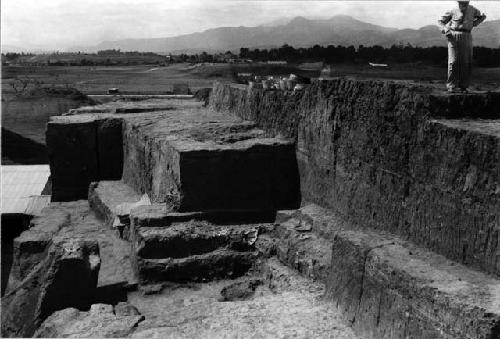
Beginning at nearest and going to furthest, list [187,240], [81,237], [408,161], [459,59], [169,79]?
1. [408,161]
2. [459,59]
3. [187,240]
4. [81,237]
5. [169,79]

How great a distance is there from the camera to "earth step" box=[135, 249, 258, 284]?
6.96 m

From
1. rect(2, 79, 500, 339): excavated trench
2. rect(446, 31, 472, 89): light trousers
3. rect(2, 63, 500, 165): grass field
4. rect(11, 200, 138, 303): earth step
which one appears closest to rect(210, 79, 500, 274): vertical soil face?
rect(2, 79, 500, 339): excavated trench

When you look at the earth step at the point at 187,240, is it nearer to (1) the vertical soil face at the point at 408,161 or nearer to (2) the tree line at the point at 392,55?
(1) the vertical soil face at the point at 408,161

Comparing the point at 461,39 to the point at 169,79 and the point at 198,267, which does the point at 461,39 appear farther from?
the point at 169,79

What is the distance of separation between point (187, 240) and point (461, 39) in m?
3.42

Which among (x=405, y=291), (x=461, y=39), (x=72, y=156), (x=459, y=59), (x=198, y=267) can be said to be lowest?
(x=198, y=267)

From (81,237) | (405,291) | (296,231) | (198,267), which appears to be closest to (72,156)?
(81,237)

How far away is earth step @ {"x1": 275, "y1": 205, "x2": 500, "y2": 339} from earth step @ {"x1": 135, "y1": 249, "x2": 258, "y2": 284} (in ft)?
4.71

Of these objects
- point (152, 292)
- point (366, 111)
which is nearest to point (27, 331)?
point (152, 292)

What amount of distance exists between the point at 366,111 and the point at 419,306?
7.92ft

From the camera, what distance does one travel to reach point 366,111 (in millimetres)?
6301

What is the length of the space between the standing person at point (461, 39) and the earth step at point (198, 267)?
2784 mm

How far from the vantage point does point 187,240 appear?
7.14 meters

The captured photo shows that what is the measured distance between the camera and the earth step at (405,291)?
158 inches
